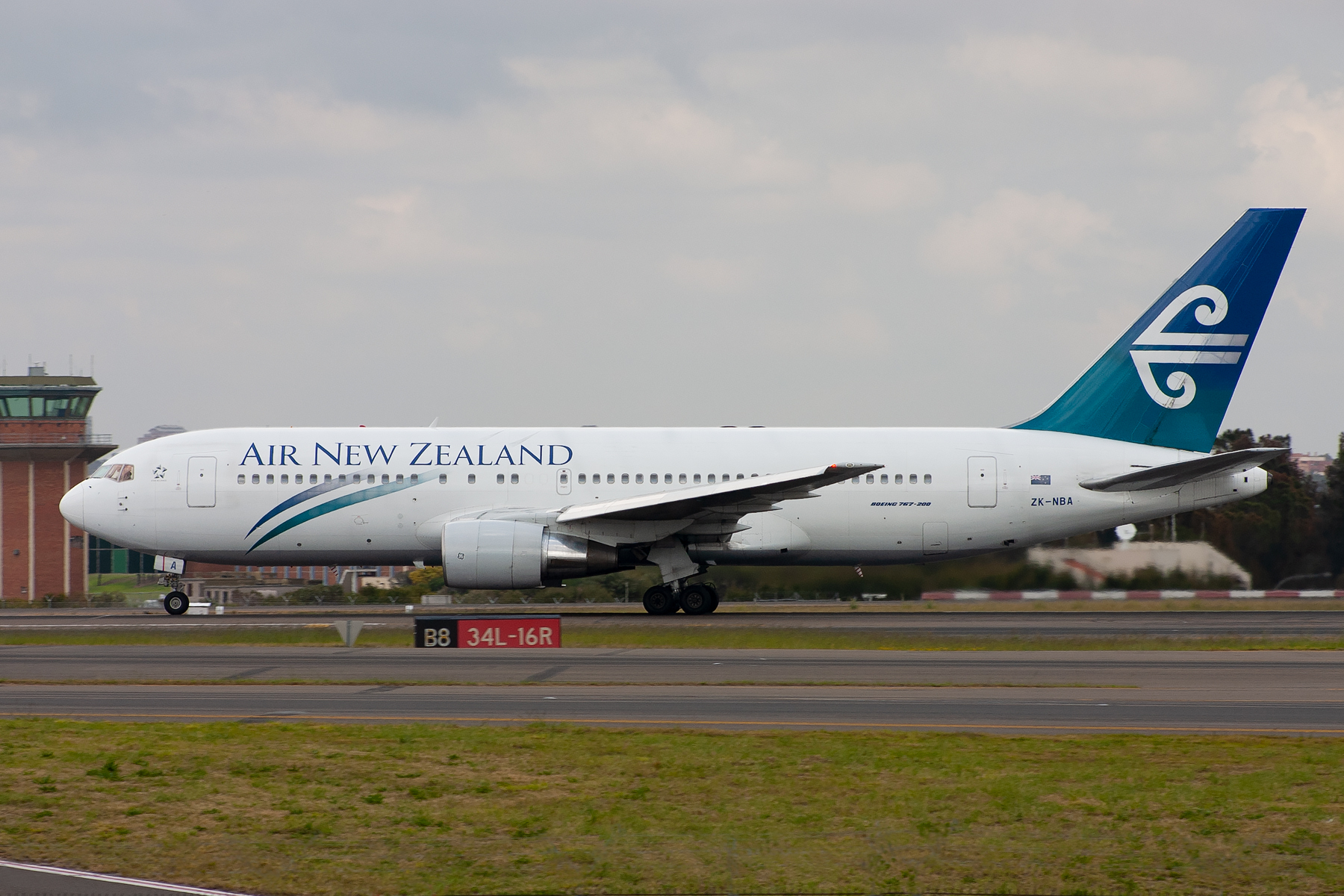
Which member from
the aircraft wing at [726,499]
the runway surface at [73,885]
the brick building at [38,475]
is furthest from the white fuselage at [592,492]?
the brick building at [38,475]

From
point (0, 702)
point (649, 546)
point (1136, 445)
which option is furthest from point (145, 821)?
point (1136, 445)

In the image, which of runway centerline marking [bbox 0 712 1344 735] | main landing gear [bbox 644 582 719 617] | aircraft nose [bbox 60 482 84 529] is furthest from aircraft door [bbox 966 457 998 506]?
aircraft nose [bbox 60 482 84 529]

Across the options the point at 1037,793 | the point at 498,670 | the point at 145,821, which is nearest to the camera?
the point at 145,821

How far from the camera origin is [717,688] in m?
16.9

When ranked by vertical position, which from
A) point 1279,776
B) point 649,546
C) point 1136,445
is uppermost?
point 1136,445

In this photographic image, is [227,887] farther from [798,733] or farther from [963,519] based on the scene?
[963,519]

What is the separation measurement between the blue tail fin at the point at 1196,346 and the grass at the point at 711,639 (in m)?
8.57

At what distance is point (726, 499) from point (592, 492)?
12.3 ft

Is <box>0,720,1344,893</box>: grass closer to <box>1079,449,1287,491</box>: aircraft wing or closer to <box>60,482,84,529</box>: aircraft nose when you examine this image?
<box>1079,449,1287,491</box>: aircraft wing

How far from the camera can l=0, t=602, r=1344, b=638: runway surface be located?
24.9 m

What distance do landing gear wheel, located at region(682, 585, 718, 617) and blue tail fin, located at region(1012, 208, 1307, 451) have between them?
10461 mm

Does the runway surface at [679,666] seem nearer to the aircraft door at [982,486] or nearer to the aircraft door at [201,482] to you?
the aircraft door at [201,482]

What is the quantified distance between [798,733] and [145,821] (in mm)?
6533

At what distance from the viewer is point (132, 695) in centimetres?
1641
